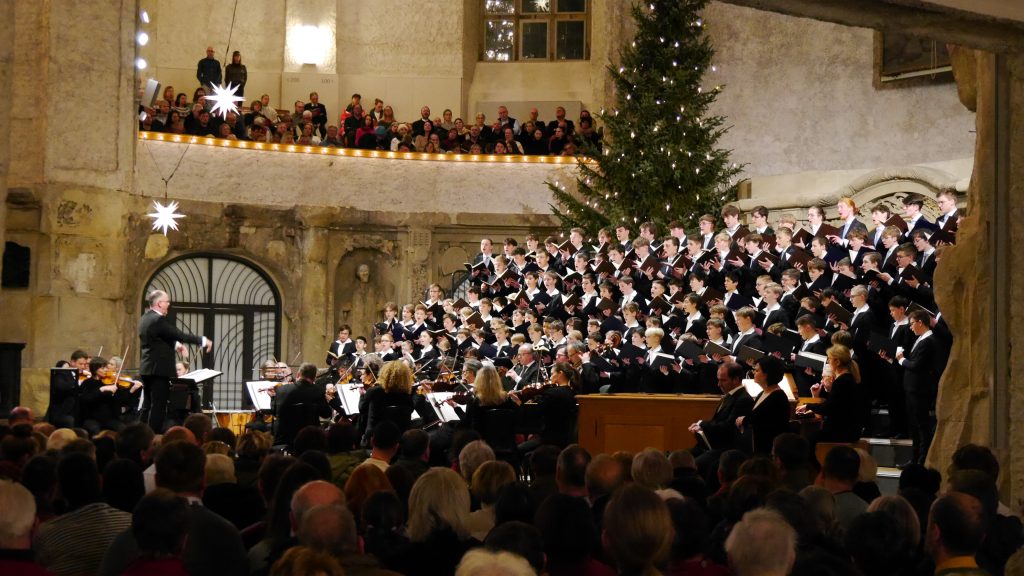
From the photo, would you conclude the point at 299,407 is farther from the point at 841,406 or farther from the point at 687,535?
the point at 687,535

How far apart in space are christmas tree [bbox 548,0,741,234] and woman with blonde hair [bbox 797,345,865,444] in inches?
426

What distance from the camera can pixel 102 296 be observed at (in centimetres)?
1565

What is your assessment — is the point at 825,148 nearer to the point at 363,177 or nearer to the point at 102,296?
the point at 363,177

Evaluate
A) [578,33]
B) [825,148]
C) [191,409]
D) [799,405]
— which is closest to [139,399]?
[191,409]

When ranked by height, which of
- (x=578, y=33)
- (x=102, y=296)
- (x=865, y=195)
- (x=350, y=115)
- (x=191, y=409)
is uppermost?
(x=578, y=33)

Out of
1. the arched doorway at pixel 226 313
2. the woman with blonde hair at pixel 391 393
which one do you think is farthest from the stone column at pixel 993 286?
the arched doorway at pixel 226 313

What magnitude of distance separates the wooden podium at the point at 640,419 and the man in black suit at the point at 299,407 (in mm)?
2286

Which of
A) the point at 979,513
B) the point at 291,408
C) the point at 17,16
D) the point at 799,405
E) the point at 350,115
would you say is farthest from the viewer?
the point at 350,115

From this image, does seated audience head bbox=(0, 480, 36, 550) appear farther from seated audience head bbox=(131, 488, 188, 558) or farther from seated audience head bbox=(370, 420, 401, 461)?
seated audience head bbox=(370, 420, 401, 461)

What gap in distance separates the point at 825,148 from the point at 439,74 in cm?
735

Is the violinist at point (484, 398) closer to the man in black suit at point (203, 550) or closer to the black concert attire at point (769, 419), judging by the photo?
the black concert attire at point (769, 419)

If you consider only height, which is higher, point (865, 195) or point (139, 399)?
point (865, 195)

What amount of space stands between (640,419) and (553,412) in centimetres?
122

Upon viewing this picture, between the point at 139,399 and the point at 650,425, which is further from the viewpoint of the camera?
the point at 139,399
